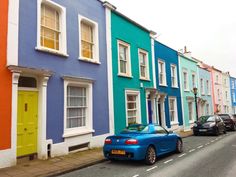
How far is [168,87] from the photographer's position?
2166cm

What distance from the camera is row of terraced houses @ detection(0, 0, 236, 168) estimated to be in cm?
885

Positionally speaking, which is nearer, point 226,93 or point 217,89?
point 217,89

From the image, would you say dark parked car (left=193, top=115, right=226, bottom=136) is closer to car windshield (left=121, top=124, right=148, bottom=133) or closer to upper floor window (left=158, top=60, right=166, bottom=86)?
upper floor window (left=158, top=60, right=166, bottom=86)

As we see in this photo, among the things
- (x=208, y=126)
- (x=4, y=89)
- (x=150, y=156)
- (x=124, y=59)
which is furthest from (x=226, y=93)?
(x=4, y=89)

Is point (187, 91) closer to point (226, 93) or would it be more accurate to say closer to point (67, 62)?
point (67, 62)

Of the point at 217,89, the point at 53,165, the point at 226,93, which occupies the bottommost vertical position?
the point at 53,165

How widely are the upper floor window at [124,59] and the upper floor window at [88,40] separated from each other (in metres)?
2.44

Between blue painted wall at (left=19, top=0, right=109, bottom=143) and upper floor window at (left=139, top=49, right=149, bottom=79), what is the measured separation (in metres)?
4.63

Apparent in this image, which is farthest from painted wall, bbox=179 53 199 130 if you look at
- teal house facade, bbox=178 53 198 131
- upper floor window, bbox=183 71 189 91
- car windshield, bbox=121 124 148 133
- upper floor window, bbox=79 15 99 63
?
car windshield, bbox=121 124 148 133

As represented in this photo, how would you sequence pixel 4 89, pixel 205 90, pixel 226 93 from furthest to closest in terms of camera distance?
pixel 226 93, pixel 205 90, pixel 4 89

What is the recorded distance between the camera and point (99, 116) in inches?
507

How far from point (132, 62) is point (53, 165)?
955 cm

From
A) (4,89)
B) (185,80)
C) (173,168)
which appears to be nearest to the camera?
(173,168)

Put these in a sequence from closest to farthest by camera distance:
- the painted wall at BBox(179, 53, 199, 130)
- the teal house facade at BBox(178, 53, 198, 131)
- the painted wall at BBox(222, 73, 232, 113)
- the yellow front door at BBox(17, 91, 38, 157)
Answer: the yellow front door at BBox(17, 91, 38, 157), the painted wall at BBox(179, 53, 199, 130), the teal house facade at BBox(178, 53, 198, 131), the painted wall at BBox(222, 73, 232, 113)
